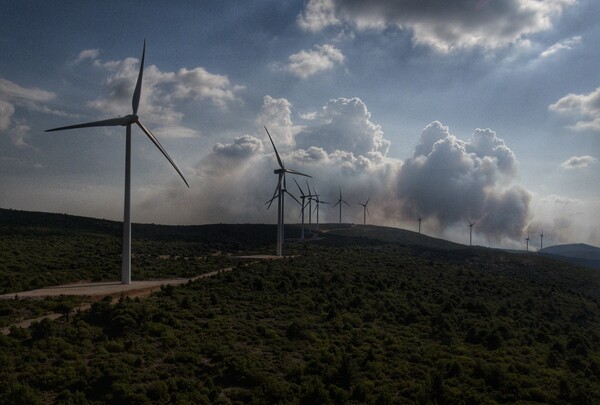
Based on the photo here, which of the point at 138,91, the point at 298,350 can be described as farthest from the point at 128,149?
the point at 298,350

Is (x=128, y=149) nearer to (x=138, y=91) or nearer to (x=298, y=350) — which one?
(x=138, y=91)

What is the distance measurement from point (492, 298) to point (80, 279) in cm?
5150

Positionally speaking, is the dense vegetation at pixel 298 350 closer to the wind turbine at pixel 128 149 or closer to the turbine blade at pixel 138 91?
the wind turbine at pixel 128 149

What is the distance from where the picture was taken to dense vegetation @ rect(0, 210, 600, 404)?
22328 mm

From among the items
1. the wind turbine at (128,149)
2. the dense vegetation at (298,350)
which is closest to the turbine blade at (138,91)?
the wind turbine at (128,149)

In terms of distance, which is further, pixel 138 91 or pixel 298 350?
pixel 138 91

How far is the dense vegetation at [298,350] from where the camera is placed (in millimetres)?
22328

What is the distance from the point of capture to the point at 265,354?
93.3 ft

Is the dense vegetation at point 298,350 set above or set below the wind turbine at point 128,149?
below

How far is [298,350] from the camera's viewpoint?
2977 centimetres

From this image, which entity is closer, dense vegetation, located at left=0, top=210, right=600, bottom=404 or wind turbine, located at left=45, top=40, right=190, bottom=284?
dense vegetation, located at left=0, top=210, right=600, bottom=404

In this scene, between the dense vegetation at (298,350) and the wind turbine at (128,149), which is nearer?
the dense vegetation at (298,350)

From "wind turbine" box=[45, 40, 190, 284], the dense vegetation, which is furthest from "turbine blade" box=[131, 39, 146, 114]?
the dense vegetation

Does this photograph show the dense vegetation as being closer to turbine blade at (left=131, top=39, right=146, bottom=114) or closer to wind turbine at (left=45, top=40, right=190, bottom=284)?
wind turbine at (left=45, top=40, right=190, bottom=284)
